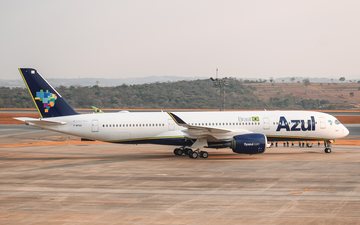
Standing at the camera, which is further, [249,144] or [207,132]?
[207,132]

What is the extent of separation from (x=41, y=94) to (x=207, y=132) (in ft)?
43.5

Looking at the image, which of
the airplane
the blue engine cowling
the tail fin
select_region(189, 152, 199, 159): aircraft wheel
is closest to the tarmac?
select_region(189, 152, 199, 159): aircraft wheel

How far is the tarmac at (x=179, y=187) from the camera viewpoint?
1005 inches

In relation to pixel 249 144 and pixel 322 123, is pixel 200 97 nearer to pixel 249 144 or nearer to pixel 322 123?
pixel 322 123

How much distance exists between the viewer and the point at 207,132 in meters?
45.9

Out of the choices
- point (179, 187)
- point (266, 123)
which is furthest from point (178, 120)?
point (179, 187)

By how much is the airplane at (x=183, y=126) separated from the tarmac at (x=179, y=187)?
1489 mm

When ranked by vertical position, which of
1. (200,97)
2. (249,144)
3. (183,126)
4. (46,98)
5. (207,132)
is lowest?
(249,144)

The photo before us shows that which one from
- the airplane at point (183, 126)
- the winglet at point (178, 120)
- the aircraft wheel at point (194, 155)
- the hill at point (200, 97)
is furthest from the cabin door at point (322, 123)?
the hill at point (200, 97)

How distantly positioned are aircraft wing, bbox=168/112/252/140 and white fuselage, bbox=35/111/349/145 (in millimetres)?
110

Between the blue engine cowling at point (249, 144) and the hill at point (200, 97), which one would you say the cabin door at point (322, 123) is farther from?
the hill at point (200, 97)

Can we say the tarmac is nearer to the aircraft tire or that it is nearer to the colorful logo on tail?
the aircraft tire

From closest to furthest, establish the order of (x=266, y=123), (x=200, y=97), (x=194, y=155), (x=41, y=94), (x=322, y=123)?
(x=41, y=94)
(x=194, y=155)
(x=266, y=123)
(x=322, y=123)
(x=200, y=97)

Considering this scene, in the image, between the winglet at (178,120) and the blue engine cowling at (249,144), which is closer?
the blue engine cowling at (249,144)
